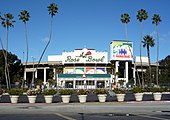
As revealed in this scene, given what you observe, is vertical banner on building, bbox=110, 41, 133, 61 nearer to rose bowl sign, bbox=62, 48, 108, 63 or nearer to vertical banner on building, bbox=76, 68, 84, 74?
rose bowl sign, bbox=62, 48, 108, 63

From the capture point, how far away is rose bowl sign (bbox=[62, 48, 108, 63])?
122m

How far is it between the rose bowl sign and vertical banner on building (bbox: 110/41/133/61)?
435 centimetres

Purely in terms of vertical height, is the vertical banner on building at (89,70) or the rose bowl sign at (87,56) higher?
the rose bowl sign at (87,56)

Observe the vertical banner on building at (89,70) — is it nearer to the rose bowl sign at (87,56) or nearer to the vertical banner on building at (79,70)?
the vertical banner on building at (79,70)

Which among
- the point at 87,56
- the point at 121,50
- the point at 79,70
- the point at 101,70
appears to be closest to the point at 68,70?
the point at 79,70

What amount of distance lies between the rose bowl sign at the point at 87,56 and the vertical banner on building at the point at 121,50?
4353 millimetres

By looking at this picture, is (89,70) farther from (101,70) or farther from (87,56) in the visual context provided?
(87,56)

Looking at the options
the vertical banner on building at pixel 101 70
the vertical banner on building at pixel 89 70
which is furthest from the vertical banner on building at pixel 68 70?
the vertical banner on building at pixel 101 70

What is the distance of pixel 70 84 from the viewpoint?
118m

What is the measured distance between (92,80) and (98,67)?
8.69m

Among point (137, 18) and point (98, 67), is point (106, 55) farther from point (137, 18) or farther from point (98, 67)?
point (137, 18)

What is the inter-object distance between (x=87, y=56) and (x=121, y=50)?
1443 cm

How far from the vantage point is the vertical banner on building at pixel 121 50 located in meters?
119

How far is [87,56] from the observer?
401ft
